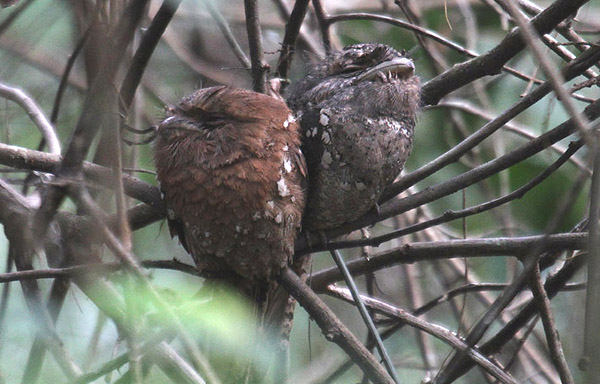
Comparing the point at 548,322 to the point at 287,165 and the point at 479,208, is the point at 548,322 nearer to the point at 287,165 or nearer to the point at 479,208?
the point at 479,208

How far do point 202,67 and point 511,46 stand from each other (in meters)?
2.59

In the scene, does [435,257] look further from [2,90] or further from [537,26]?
[2,90]

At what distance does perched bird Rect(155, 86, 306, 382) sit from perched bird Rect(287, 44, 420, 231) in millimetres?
79

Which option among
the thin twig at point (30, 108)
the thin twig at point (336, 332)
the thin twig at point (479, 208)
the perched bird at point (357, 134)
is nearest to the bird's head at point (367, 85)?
the perched bird at point (357, 134)

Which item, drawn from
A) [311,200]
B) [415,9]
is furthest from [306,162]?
[415,9]

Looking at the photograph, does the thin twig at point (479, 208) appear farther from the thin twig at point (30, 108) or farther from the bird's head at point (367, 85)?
the thin twig at point (30, 108)

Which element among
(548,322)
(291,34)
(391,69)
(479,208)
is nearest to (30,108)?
(291,34)

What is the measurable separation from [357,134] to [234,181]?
0.44 metres

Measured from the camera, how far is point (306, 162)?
7.88ft

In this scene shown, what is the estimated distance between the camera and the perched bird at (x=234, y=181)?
219cm

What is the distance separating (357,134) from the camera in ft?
7.66

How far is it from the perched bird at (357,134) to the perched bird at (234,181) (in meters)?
0.08

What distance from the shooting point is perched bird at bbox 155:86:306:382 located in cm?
219

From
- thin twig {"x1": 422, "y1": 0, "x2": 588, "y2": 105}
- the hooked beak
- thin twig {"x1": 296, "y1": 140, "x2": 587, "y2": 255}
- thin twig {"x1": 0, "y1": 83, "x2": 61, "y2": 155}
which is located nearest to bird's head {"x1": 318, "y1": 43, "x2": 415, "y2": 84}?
the hooked beak
